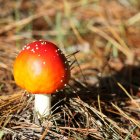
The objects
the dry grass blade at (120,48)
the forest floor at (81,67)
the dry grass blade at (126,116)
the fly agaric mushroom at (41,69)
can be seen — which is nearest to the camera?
the fly agaric mushroom at (41,69)

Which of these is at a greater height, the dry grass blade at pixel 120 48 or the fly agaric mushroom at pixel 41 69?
the dry grass blade at pixel 120 48

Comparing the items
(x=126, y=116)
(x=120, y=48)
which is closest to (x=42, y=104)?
(x=126, y=116)

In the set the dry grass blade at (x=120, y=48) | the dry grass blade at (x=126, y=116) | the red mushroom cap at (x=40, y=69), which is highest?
the dry grass blade at (x=120, y=48)

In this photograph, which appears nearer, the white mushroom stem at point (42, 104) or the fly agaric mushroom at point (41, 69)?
the fly agaric mushroom at point (41, 69)

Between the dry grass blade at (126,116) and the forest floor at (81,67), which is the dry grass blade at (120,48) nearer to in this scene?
the forest floor at (81,67)

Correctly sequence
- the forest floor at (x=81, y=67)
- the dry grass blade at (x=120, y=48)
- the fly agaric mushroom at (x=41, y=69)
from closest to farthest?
the fly agaric mushroom at (x=41, y=69)
the forest floor at (x=81, y=67)
the dry grass blade at (x=120, y=48)

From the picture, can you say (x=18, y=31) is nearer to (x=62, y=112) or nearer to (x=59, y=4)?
(x=59, y=4)

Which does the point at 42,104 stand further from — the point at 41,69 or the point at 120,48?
the point at 120,48

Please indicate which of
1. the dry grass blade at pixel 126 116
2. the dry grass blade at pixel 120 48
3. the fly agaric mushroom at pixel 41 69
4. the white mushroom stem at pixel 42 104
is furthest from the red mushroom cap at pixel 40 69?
the dry grass blade at pixel 120 48
